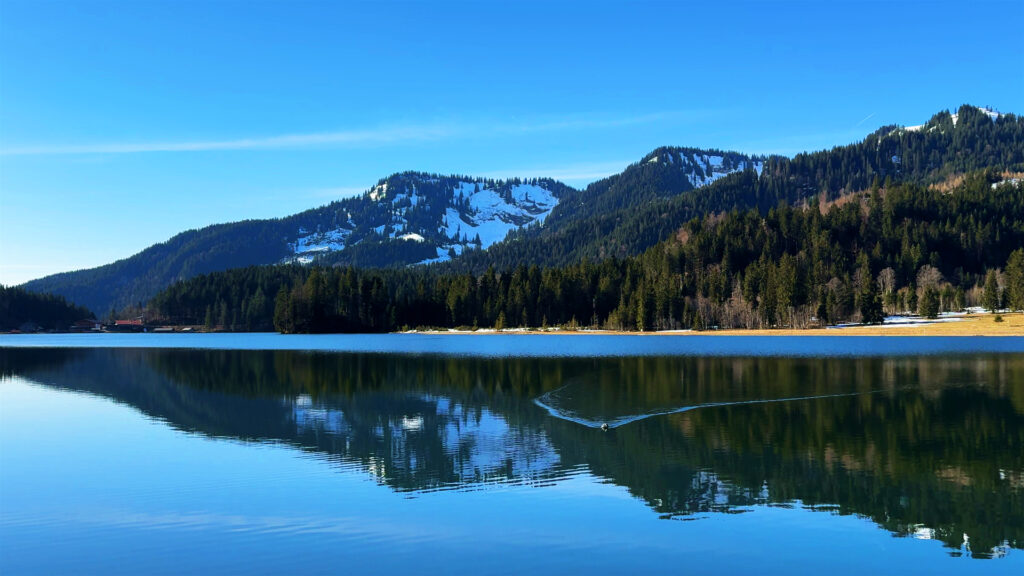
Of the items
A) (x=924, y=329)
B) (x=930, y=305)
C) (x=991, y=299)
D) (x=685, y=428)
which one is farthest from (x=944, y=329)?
(x=685, y=428)

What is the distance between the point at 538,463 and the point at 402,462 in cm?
580

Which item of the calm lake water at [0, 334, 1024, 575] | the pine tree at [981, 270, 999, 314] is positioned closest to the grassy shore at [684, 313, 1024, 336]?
the pine tree at [981, 270, 999, 314]

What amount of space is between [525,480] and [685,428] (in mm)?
13208

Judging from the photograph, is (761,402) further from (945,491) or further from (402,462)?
(402,462)

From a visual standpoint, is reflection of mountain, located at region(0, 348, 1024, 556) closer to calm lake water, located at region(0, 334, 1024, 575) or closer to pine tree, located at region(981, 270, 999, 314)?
calm lake water, located at region(0, 334, 1024, 575)

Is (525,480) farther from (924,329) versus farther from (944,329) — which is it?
(924,329)

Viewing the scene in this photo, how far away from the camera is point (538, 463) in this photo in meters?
28.9

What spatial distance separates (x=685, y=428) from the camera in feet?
118

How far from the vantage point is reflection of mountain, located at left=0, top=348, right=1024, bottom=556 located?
23422 millimetres

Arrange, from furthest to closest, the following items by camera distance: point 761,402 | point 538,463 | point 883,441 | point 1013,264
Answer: point 1013,264 < point 761,402 < point 883,441 < point 538,463

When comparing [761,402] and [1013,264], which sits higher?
[1013,264]

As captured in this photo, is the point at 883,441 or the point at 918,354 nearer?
the point at 883,441

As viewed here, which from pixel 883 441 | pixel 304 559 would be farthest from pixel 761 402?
pixel 304 559

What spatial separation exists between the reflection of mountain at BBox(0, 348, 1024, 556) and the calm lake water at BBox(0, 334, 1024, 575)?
7.0 inches
